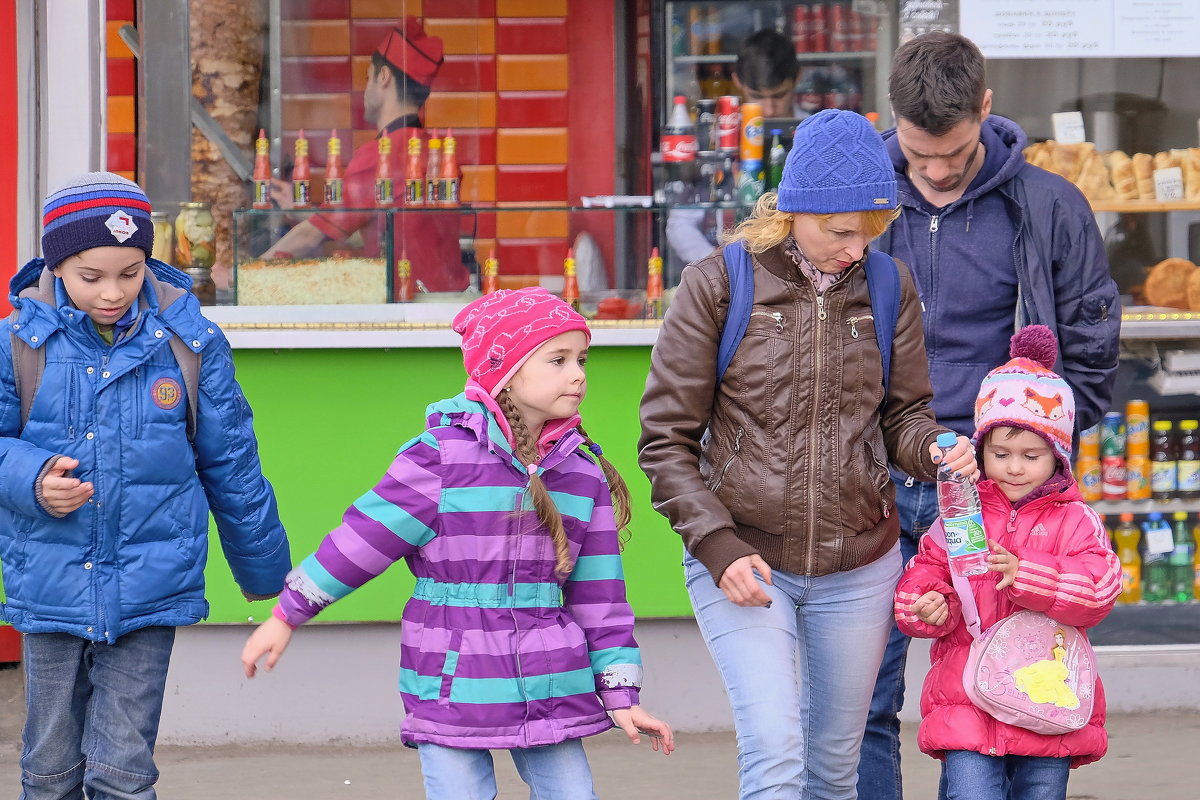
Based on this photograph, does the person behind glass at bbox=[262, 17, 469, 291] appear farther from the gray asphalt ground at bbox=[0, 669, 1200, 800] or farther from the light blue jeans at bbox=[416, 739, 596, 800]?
the light blue jeans at bbox=[416, 739, 596, 800]

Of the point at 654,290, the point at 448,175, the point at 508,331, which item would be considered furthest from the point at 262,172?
the point at 508,331

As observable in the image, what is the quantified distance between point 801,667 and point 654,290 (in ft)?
7.28

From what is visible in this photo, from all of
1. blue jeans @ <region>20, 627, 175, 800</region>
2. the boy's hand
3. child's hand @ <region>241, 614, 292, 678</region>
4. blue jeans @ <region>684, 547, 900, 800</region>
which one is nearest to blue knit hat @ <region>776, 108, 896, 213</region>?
blue jeans @ <region>684, 547, 900, 800</region>

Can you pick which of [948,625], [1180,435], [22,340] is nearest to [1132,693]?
[1180,435]

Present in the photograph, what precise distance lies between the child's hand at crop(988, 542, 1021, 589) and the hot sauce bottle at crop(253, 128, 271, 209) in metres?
3.03

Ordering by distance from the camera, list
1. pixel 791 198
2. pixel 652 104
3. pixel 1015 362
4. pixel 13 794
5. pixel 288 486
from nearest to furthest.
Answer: pixel 791 198 → pixel 1015 362 → pixel 13 794 → pixel 288 486 → pixel 652 104

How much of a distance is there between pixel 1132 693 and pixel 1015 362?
2.60 metres

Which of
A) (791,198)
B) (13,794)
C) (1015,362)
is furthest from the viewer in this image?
(13,794)

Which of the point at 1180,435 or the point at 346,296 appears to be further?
the point at 1180,435

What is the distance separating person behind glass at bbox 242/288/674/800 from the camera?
2941mm

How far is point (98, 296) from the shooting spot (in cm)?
340

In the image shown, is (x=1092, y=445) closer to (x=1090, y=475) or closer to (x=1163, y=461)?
(x=1090, y=475)

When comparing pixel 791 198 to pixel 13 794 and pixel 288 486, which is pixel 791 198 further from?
pixel 13 794

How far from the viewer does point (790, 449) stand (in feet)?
10.3
